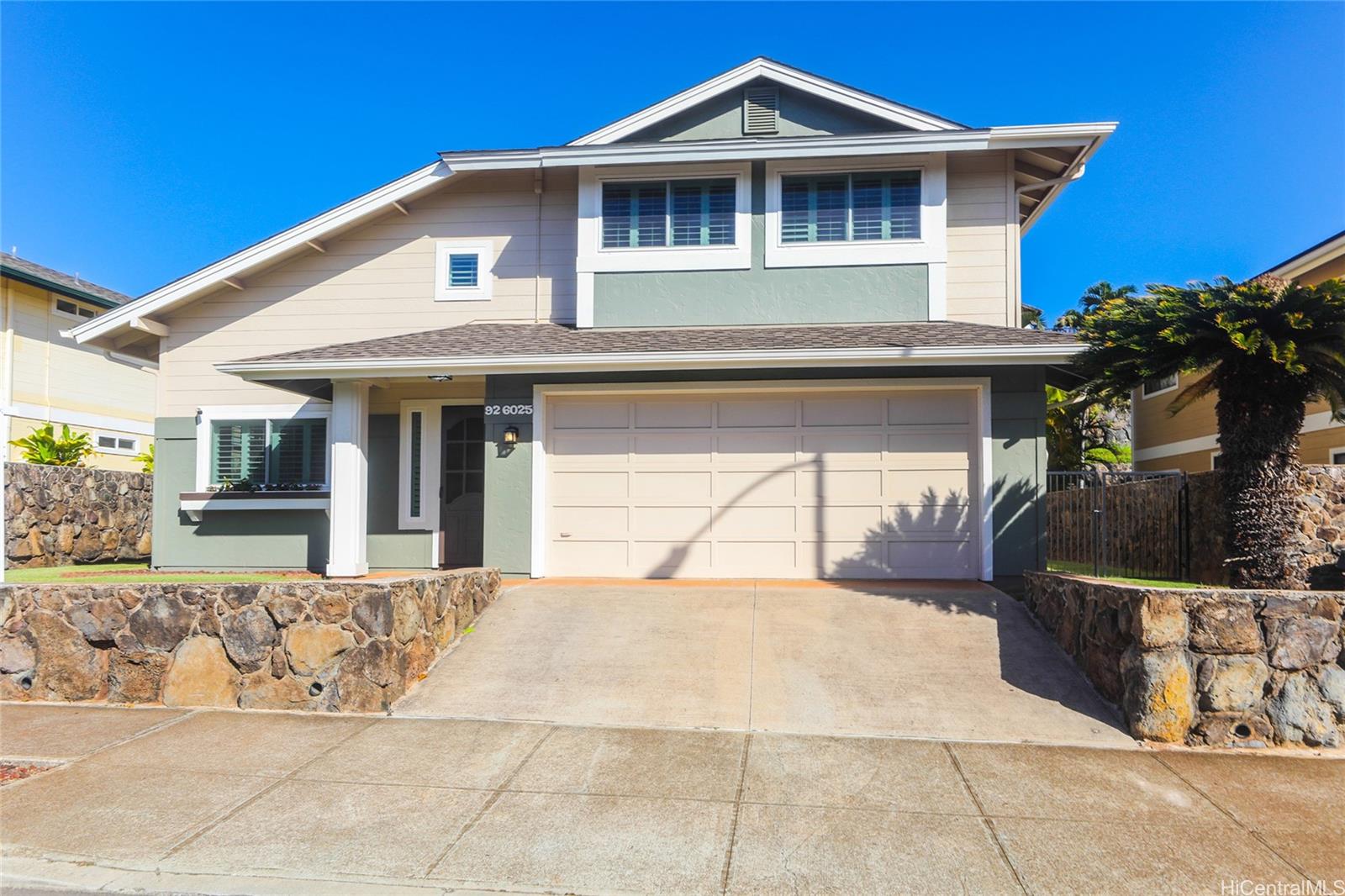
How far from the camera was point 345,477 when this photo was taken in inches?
435

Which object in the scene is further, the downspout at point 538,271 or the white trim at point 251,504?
the downspout at point 538,271

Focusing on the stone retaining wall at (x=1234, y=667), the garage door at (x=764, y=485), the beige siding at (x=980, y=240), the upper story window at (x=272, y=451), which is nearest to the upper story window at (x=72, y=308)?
the upper story window at (x=272, y=451)

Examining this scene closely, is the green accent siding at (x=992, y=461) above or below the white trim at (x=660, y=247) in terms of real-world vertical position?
below

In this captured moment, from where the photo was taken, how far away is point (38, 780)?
5.64m

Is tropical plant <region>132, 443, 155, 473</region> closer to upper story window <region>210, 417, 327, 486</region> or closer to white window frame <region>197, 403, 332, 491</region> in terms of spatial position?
white window frame <region>197, 403, 332, 491</region>

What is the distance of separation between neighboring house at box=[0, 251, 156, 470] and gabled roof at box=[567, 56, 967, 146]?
37.5ft

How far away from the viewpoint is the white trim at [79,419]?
706 inches

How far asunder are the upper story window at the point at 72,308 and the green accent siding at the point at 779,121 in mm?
14956

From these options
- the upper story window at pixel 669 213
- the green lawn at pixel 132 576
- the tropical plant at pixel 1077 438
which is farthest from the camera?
the tropical plant at pixel 1077 438

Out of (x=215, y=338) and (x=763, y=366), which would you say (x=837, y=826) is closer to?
(x=763, y=366)

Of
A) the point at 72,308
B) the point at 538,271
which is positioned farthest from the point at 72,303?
the point at 538,271

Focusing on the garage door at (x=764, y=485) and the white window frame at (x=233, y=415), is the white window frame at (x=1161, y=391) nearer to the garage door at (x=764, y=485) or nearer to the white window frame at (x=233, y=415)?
the garage door at (x=764, y=485)

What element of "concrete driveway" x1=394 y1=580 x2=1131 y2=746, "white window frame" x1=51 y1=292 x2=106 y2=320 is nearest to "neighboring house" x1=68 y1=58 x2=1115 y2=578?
"concrete driveway" x1=394 y1=580 x2=1131 y2=746

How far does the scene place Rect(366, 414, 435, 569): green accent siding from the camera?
39.2 feet
